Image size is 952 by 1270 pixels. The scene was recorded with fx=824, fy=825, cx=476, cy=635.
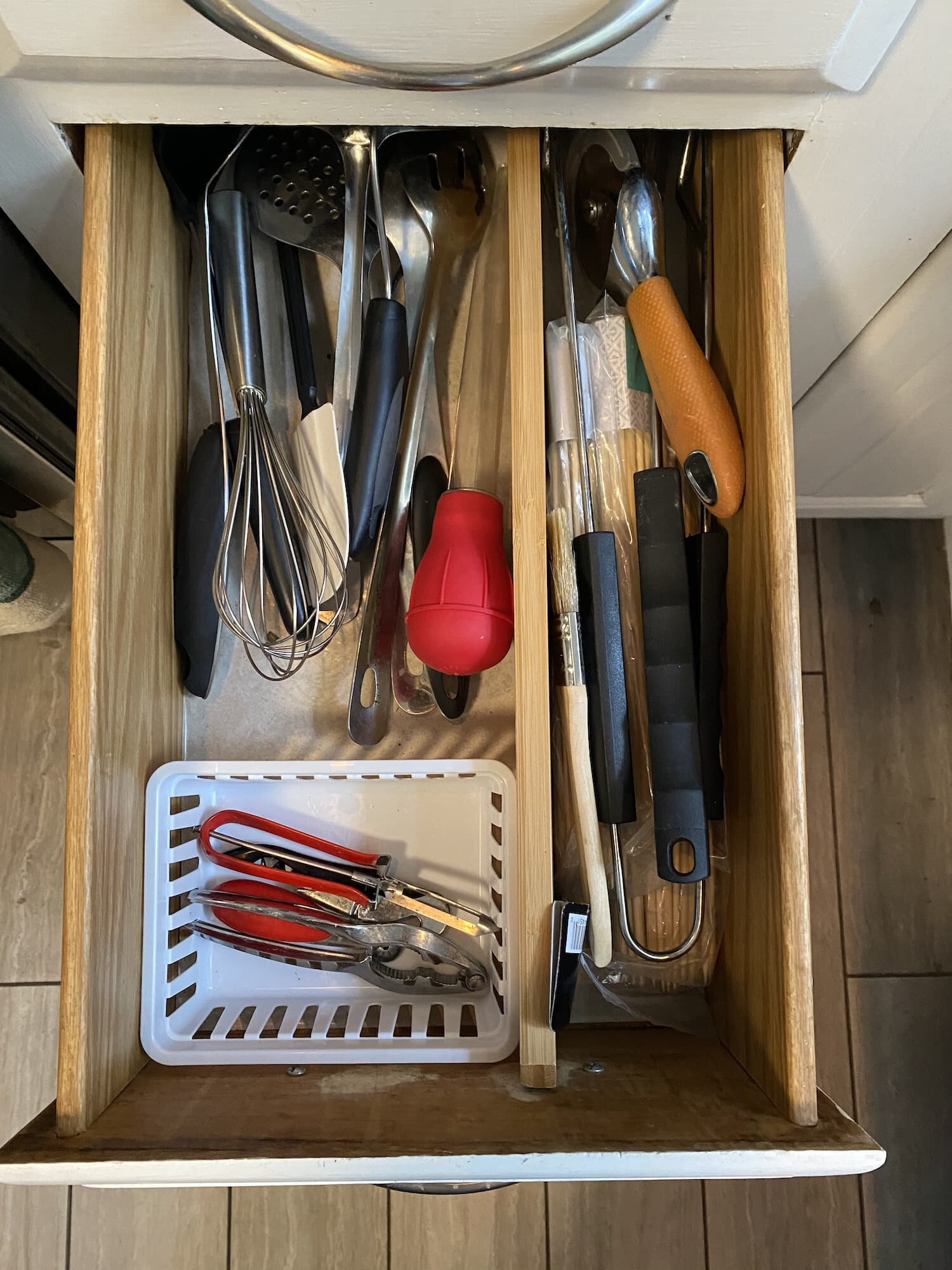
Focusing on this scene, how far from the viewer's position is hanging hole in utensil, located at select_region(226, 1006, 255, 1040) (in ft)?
1.81

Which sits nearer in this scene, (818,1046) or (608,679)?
(608,679)

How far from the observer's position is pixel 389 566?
59 cm

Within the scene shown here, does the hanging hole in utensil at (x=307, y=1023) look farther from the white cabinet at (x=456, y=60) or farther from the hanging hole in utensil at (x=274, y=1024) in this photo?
the white cabinet at (x=456, y=60)

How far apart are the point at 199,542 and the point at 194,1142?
36cm

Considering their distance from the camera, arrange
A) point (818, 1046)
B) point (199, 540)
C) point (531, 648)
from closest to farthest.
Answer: point (531, 648) < point (199, 540) < point (818, 1046)

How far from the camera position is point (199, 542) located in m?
0.58

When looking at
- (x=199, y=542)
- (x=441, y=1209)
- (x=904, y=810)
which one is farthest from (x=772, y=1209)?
(x=199, y=542)

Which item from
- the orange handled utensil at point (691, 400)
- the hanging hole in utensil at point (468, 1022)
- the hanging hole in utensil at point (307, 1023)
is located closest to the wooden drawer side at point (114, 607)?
the hanging hole in utensil at point (307, 1023)

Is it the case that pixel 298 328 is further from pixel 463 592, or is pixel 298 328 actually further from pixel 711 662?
pixel 711 662

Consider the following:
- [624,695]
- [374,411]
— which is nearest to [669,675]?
[624,695]

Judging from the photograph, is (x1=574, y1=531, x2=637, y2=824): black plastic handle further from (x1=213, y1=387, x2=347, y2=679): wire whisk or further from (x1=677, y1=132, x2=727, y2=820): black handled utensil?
(x1=213, y1=387, x2=347, y2=679): wire whisk

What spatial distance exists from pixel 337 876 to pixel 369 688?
14 centimetres

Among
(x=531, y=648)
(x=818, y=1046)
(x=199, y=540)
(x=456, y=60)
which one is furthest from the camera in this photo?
(x=818, y=1046)

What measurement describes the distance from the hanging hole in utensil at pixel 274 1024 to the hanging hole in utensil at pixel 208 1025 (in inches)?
1.3
